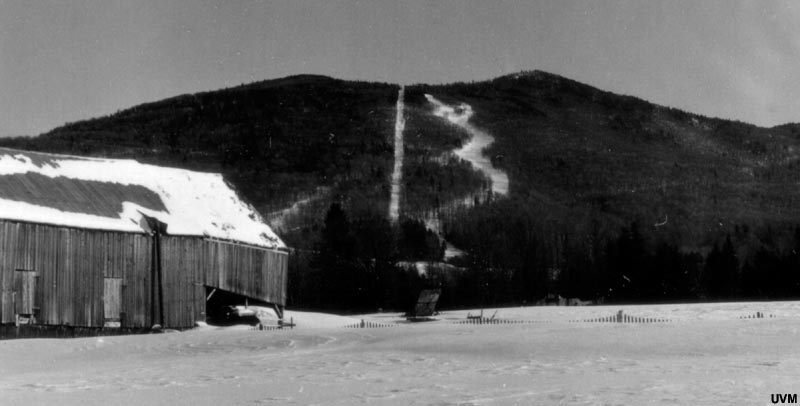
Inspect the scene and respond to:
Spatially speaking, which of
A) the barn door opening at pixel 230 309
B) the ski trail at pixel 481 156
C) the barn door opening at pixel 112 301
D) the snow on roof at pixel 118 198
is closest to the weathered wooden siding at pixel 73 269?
the barn door opening at pixel 112 301

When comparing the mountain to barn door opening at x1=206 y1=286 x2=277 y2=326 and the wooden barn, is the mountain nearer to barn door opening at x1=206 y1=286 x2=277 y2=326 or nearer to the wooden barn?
barn door opening at x1=206 y1=286 x2=277 y2=326

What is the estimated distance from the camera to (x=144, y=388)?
64.8 feet

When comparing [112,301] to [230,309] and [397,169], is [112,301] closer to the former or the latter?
[230,309]

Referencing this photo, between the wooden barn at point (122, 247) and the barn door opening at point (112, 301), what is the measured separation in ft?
0.13

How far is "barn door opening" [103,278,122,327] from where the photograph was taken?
133ft

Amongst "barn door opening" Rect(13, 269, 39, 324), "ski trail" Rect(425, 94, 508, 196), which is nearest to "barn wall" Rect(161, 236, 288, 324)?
"barn door opening" Rect(13, 269, 39, 324)

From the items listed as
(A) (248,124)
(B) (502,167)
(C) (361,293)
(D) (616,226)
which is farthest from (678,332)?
(A) (248,124)

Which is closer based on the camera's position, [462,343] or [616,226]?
[462,343]

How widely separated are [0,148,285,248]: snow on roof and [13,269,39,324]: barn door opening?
80.2 inches

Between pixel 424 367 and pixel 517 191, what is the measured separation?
132m

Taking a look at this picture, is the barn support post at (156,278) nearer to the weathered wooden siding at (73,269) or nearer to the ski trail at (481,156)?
the weathered wooden siding at (73,269)

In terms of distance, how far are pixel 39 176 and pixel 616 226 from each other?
357 ft

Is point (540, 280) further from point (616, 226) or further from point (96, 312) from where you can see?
point (96, 312)

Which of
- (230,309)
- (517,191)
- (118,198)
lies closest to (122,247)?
(118,198)
